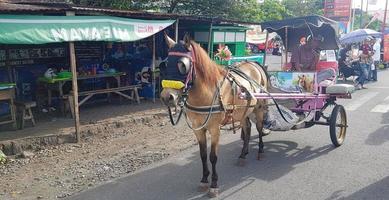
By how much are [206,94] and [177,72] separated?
0.58m

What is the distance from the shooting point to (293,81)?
7.24 m

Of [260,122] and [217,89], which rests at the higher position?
[217,89]

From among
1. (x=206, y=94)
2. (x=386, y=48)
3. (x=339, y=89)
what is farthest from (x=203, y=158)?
(x=386, y=48)

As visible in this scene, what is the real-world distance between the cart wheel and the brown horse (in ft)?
6.10

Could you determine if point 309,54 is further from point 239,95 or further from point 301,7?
point 301,7

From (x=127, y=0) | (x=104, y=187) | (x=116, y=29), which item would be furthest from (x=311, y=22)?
(x=127, y=0)

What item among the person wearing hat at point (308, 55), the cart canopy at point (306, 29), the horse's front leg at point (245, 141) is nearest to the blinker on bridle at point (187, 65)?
the horse's front leg at point (245, 141)

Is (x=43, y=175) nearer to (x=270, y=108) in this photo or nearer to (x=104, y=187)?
(x=104, y=187)

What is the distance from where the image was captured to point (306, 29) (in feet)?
28.0

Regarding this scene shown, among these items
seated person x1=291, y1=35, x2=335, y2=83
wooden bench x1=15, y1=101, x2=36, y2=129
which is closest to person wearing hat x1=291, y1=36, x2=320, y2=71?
seated person x1=291, y1=35, x2=335, y2=83

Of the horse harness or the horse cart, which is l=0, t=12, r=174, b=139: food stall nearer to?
the horse cart

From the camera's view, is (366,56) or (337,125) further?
(366,56)

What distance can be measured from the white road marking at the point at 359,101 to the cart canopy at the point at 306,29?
9.84 feet

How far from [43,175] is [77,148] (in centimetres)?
139
